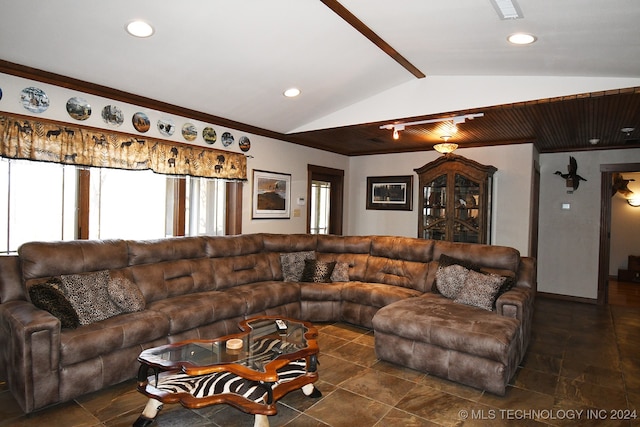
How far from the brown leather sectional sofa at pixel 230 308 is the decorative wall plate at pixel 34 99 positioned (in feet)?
3.75

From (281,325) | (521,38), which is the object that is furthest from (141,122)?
(521,38)

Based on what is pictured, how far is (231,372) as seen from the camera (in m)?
2.12

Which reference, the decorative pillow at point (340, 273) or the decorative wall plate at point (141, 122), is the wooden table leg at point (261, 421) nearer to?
the decorative pillow at point (340, 273)

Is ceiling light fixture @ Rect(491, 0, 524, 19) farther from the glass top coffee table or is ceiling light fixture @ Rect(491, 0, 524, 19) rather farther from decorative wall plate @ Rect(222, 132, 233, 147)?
decorative wall plate @ Rect(222, 132, 233, 147)

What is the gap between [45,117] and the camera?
3139 mm

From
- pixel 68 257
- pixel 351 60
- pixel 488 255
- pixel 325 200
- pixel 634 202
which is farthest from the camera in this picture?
pixel 634 202

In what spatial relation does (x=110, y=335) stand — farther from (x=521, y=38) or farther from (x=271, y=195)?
(x=521, y=38)

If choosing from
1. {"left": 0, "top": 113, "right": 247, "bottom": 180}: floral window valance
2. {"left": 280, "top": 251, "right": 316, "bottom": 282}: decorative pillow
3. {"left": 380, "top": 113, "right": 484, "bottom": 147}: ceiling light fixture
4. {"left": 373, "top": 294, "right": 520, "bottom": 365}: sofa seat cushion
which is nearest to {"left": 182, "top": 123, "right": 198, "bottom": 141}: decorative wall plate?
{"left": 0, "top": 113, "right": 247, "bottom": 180}: floral window valance

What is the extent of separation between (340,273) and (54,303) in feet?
9.88

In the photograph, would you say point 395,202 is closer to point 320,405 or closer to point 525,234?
point 525,234

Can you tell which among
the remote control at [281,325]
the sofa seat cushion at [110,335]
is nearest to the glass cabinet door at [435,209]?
the remote control at [281,325]

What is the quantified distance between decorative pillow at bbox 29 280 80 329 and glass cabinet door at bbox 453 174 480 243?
4735 mm

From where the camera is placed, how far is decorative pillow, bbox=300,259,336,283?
4.62 meters

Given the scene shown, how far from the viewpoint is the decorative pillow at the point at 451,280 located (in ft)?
12.1
